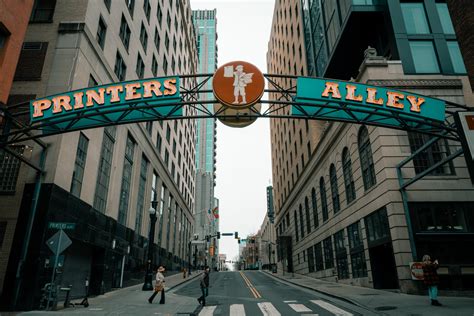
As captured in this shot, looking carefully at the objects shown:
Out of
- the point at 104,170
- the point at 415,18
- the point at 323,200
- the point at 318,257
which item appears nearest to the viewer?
the point at 104,170

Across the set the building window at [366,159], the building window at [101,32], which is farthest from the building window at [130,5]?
the building window at [366,159]

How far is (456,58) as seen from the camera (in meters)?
22.9

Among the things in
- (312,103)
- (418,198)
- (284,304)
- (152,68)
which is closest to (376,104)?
(312,103)

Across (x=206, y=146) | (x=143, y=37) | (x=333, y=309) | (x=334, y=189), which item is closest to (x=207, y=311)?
(x=333, y=309)

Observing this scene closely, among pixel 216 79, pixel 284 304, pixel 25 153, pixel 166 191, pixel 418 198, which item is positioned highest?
pixel 166 191

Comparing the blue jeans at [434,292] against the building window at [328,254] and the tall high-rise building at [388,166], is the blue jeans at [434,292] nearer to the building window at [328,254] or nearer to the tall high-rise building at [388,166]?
the tall high-rise building at [388,166]

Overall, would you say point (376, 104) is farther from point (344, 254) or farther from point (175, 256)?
point (175, 256)

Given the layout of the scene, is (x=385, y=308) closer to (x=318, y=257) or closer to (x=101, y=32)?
(x=101, y=32)

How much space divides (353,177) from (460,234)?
8263mm

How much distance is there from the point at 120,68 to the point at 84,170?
10153mm

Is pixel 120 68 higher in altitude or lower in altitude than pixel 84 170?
higher

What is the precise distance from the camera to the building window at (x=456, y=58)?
22538mm

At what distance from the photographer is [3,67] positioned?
531 inches

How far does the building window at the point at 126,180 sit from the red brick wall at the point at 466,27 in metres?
22.9
